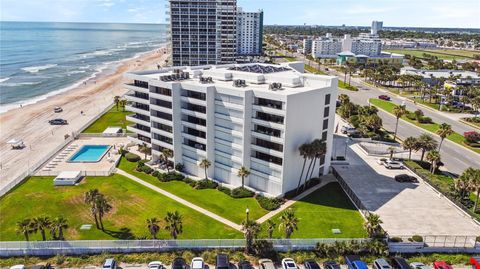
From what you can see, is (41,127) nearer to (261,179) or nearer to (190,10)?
(261,179)

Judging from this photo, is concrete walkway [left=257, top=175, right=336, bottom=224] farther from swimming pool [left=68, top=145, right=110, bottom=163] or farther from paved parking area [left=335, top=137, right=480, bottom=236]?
swimming pool [left=68, top=145, right=110, bottom=163]

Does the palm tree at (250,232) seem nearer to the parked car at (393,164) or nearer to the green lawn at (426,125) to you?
the parked car at (393,164)

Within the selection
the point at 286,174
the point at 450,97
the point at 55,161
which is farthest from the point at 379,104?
the point at 55,161

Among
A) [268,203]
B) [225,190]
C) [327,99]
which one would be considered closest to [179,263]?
[268,203]

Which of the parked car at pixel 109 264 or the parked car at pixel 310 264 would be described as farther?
the parked car at pixel 310 264

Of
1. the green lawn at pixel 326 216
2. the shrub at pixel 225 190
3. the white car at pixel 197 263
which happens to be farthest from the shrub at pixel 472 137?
the white car at pixel 197 263
